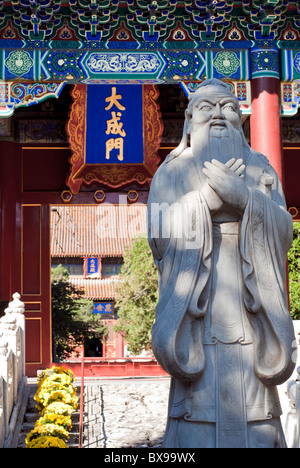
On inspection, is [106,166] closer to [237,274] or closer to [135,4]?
[135,4]

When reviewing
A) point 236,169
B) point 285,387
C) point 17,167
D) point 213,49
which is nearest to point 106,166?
point 17,167

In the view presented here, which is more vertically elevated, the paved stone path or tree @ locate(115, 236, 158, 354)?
tree @ locate(115, 236, 158, 354)

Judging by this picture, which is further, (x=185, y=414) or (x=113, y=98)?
(x=113, y=98)

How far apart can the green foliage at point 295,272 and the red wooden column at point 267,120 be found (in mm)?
6096

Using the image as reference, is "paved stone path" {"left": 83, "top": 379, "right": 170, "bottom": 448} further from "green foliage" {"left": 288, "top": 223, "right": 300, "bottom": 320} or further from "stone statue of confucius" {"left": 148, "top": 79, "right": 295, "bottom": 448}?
"green foliage" {"left": 288, "top": 223, "right": 300, "bottom": 320}

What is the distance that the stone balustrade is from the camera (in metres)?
6.71

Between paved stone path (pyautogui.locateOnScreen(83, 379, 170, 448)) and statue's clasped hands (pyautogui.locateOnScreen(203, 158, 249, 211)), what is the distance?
14.7 feet

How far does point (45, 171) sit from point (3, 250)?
4.82 feet

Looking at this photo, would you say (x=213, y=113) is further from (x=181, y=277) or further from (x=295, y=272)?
(x=295, y=272)

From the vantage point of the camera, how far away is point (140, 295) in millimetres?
16047

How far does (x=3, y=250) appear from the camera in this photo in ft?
35.1

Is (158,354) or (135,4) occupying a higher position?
(135,4)

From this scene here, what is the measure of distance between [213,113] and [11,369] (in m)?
4.75

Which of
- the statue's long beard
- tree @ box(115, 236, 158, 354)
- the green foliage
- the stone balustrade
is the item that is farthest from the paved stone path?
tree @ box(115, 236, 158, 354)
